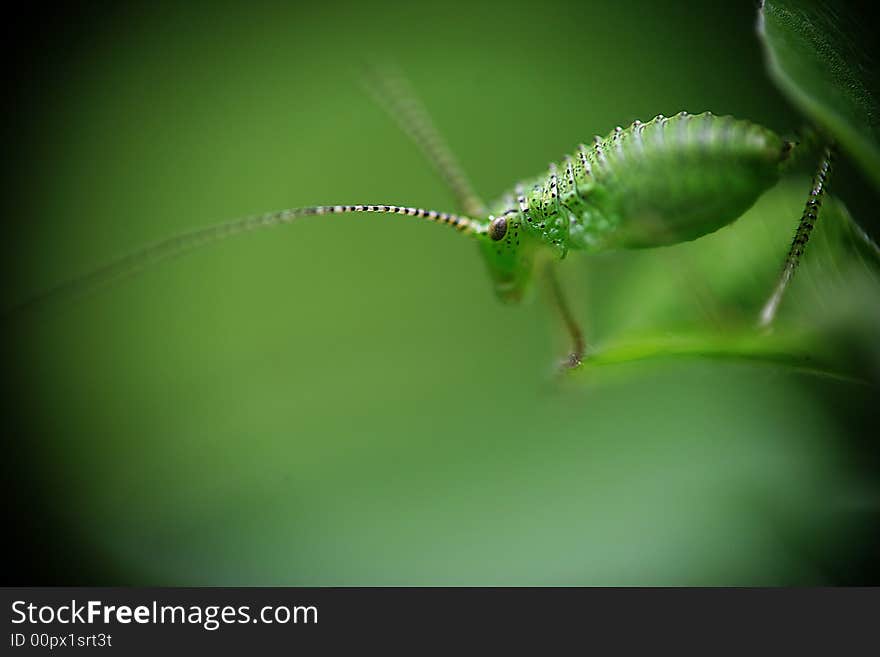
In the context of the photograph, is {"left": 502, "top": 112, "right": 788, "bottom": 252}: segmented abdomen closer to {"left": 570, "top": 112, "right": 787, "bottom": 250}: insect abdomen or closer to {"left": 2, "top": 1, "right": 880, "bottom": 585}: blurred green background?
{"left": 570, "top": 112, "right": 787, "bottom": 250}: insect abdomen

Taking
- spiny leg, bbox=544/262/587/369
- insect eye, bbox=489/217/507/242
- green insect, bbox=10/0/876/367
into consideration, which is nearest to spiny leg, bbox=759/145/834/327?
green insect, bbox=10/0/876/367

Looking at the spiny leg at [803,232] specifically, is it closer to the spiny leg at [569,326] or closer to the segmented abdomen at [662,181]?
the segmented abdomen at [662,181]

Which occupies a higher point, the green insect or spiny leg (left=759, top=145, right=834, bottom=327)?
the green insect

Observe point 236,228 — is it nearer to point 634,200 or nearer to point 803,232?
point 634,200

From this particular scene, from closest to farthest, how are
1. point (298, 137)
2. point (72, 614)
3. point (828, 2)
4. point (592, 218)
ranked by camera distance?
point (828, 2)
point (592, 218)
point (72, 614)
point (298, 137)

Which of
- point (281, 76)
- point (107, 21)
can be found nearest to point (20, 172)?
point (107, 21)

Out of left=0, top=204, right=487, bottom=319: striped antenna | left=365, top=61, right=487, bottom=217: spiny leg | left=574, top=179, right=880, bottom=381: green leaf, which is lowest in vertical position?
left=574, top=179, right=880, bottom=381: green leaf

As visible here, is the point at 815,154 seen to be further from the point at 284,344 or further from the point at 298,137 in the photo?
the point at 298,137
